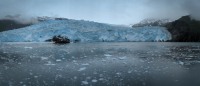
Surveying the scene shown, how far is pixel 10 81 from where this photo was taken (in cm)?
1084

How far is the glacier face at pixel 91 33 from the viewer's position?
6344cm

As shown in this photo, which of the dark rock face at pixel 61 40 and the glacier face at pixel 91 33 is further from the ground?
the glacier face at pixel 91 33

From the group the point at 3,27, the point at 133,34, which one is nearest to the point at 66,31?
the point at 133,34

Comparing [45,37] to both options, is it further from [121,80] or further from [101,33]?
[121,80]

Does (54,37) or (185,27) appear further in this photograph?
(185,27)

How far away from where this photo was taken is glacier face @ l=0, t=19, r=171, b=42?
2498 inches

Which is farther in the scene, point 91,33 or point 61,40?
point 91,33

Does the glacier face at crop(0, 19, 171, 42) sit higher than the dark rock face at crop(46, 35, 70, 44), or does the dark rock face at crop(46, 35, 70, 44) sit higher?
the glacier face at crop(0, 19, 171, 42)

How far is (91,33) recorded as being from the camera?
209 ft

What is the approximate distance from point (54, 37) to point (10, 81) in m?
55.2

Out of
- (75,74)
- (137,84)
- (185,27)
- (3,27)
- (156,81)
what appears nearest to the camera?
(137,84)

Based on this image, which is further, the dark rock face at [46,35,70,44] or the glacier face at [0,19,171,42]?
the glacier face at [0,19,171,42]

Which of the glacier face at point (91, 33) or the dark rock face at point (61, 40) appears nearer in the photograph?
the dark rock face at point (61, 40)

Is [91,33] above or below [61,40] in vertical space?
above
